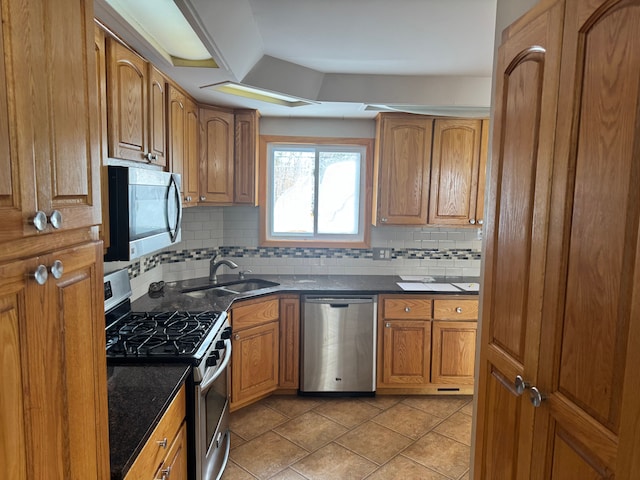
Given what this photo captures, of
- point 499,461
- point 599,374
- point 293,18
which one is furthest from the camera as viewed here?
point 293,18

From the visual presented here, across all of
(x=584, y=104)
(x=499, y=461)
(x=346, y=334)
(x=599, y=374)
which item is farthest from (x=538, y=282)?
(x=346, y=334)

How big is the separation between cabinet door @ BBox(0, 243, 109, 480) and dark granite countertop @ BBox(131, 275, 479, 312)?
174cm

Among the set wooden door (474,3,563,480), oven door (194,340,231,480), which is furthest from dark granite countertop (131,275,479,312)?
wooden door (474,3,563,480)

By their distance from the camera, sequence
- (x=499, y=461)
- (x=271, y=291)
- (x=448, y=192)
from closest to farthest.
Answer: (x=499, y=461), (x=271, y=291), (x=448, y=192)

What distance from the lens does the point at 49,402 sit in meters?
0.77

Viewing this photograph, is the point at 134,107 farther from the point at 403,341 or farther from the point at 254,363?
the point at 403,341

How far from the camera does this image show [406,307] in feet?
11.1

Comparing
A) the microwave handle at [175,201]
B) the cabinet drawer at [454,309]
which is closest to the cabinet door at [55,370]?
the microwave handle at [175,201]

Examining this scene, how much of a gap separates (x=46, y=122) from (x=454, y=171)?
10.6ft

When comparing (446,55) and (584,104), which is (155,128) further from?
(584,104)

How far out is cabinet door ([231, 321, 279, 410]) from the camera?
3.04 m

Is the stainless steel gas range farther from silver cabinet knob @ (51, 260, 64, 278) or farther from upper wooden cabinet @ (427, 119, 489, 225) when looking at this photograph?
upper wooden cabinet @ (427, 119, 489, 225)

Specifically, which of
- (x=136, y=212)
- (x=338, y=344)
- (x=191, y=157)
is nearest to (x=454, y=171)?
(x=338, y=344)

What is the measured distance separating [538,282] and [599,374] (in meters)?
0.30
